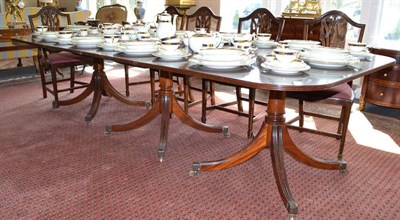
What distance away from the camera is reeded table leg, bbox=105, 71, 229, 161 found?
2404mm

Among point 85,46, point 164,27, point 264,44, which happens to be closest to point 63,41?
point 85,46

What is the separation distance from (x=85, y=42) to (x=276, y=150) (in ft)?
4.67

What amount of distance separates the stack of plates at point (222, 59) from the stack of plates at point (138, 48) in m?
0.46

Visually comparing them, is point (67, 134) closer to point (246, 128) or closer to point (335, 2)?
point (246, 128)

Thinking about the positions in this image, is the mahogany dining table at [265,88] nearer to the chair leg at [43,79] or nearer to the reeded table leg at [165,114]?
the reeded table leg at [165,114]

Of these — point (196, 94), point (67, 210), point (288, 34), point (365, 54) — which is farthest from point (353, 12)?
point (67, 210)

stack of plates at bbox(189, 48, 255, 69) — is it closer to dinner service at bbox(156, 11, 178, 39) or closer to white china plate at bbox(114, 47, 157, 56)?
white china plate at bbox(114, 47, 157, 56)

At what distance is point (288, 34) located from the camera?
152 inches

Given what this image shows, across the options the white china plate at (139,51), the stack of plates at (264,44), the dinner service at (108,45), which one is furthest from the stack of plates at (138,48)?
the stack of plates at (264,44)

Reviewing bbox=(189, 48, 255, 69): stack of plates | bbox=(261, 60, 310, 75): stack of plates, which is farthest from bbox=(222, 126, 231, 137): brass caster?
bbox=(261, 60, 310, 75): stack of plates

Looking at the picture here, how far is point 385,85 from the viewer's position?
3254 millimetres

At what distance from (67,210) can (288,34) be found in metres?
2.94

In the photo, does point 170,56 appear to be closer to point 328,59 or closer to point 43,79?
point 328,59

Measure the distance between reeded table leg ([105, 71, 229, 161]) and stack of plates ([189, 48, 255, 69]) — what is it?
0.75 meters
